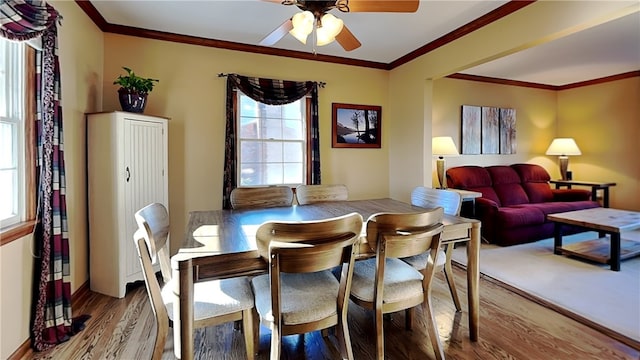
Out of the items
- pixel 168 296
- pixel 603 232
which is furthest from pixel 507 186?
pixel 168 296

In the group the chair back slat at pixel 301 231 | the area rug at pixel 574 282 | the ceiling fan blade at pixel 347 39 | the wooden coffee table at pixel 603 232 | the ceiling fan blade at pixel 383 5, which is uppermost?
the ceiling fan blade at pixel 383 5

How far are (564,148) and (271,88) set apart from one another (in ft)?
16.7

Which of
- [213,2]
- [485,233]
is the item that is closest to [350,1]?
[213,2]

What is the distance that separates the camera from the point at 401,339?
82.7 inches

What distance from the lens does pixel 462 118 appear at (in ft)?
16.8

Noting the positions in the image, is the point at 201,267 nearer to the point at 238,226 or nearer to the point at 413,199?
the point at 238,226

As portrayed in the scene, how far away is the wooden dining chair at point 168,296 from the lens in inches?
58.7

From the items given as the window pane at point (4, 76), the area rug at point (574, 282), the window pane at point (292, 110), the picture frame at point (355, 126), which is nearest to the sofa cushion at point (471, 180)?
the area rug at point (574, 282)

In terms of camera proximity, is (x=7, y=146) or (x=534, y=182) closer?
(x=7, y=146)

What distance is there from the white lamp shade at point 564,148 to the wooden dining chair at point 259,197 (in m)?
5.16

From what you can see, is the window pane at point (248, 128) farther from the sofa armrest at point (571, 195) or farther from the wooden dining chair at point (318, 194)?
the sofa armrest at point (571, 195)

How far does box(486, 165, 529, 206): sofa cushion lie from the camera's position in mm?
4801

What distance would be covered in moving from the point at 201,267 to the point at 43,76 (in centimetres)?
171

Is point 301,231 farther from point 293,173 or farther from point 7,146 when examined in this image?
point 293,173
